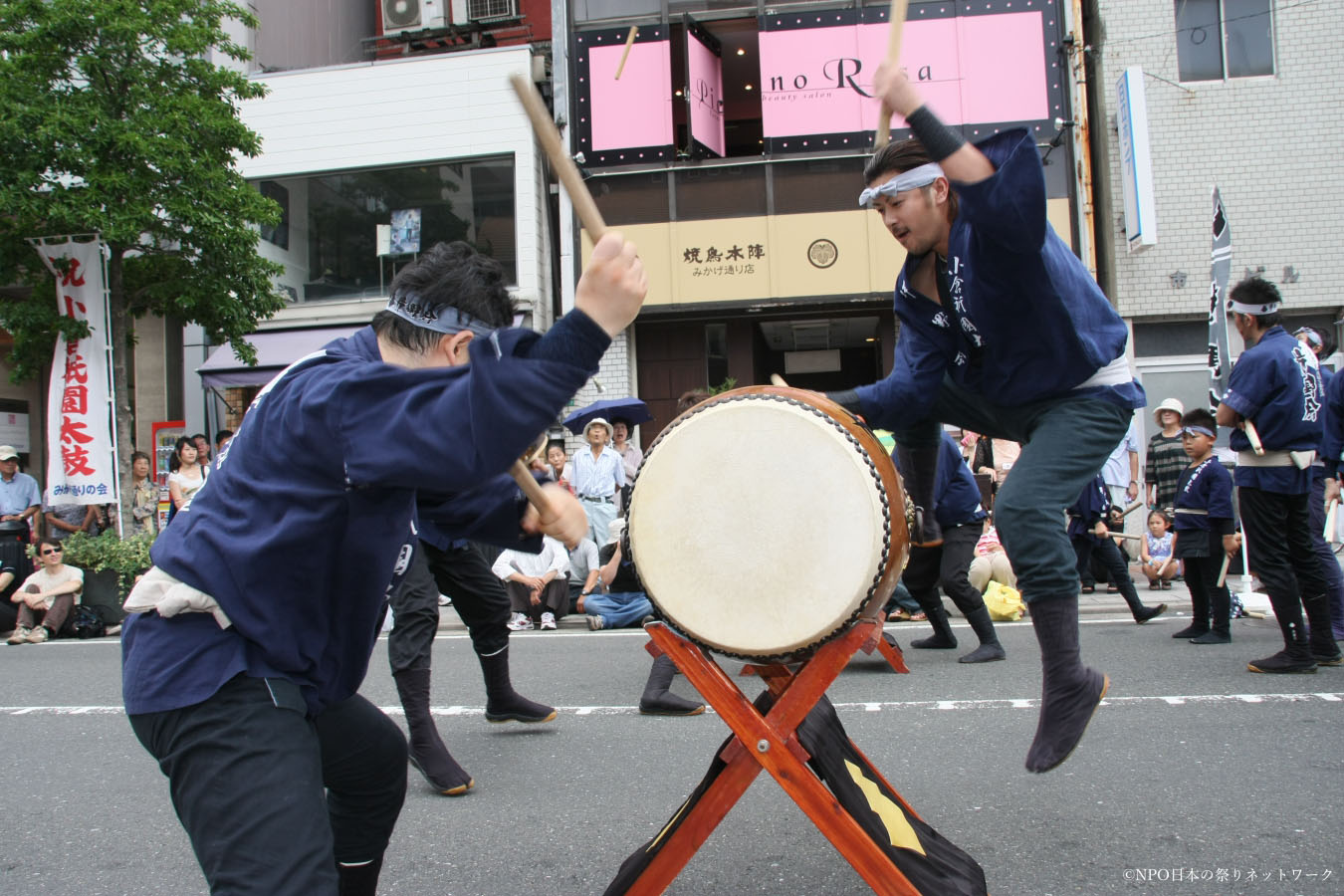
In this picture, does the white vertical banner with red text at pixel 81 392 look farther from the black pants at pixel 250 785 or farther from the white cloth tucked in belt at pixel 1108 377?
the white cloth tucked in belt at pixel 1108 377

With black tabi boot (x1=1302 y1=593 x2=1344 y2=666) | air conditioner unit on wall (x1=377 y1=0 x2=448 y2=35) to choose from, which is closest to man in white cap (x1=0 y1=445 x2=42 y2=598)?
air conditioner unit on wall (x1=377 y1=0 x2=448 y2=35)

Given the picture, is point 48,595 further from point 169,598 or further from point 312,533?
point 312,533

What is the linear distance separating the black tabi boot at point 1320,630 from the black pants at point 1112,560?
1.89 m

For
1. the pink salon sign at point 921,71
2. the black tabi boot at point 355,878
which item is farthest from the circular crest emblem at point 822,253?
the black tabi boot at point 355,878

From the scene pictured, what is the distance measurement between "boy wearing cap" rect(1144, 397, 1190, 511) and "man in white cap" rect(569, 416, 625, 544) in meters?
4.72

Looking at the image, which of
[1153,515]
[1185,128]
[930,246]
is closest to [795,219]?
[1185,128]

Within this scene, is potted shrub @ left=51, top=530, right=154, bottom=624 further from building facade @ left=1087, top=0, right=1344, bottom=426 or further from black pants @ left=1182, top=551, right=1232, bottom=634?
building facade @ left=1087, top=0, right=1344, bottom=426

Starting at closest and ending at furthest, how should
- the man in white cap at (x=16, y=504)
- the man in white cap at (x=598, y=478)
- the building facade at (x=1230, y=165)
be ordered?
the man in white cap at (x=16, y=504), the man in white cap at (x=598, y=478), the building facade at (x=1230, y=165)

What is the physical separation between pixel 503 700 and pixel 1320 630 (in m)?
4.05

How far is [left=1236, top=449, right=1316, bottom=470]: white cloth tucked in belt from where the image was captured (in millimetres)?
4969

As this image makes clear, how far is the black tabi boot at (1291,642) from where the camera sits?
500cm

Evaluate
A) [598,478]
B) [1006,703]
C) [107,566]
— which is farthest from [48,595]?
[1006,703]

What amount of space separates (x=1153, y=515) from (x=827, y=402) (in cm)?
763

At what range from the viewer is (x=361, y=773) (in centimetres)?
203
